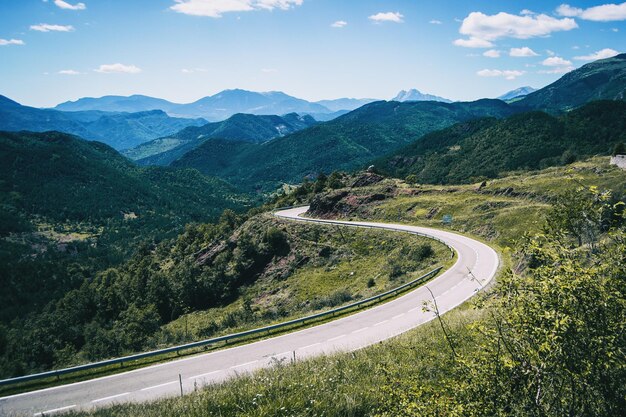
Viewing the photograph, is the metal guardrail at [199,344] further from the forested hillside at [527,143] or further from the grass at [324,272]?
the forested hillside at [527,143]

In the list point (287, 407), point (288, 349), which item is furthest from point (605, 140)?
point (287, 407)

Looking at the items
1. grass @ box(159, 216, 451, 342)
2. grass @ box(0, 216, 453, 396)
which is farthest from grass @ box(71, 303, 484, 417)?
grass @ box(159, 216, 451, 342)

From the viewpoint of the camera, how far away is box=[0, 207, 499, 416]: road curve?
52.0 feet

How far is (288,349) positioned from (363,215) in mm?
51489

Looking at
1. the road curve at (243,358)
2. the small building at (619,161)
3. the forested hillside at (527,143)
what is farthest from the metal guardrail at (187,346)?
the forested hillside at (527,143)

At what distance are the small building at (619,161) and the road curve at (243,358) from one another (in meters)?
43.1

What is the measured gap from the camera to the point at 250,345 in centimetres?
2181

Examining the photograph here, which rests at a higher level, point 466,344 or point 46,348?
point 466,344

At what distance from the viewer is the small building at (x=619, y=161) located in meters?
58.0

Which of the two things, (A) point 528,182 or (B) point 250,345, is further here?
(A) point 528,182

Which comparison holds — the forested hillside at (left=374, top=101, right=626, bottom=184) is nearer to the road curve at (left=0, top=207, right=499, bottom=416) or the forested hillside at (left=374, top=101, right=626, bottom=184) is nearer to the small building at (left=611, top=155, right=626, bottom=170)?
the small building at (left=611, top=155, right=626, bottom=170)

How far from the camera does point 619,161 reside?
5975 cm

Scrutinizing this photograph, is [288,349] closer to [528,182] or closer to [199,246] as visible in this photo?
[528,182]

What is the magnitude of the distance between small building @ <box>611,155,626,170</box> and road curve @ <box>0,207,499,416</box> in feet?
141
